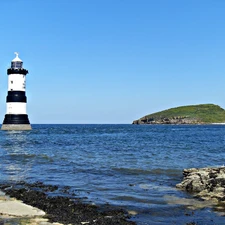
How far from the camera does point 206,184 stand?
1958cm

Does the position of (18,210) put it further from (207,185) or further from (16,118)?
(16,118)

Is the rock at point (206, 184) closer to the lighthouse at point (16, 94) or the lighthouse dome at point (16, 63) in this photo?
the lighthouse at point (16, 94)

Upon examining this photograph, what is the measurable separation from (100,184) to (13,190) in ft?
16.7

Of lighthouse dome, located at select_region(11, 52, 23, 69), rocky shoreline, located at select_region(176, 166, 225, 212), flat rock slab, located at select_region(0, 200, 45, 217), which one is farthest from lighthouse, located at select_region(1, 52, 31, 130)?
flat rock slab, located at select_region(0, 200, 45, 217)

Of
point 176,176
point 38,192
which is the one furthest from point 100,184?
point 176,176

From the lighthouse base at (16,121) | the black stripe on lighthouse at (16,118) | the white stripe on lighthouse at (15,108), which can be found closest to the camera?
the white stripe on lighthouse at (15,108)

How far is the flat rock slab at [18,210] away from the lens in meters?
13.7

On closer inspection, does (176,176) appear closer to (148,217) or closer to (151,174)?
(151,174)

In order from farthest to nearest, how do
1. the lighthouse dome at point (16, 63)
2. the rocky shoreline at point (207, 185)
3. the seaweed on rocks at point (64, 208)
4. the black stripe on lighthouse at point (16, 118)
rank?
the black stripe on lighthouse at point (16, 118), the lighthouse dome at point (16, 63), the rocky shoreline at point (207, 185), the seaweed on rocks at point (64, 208)

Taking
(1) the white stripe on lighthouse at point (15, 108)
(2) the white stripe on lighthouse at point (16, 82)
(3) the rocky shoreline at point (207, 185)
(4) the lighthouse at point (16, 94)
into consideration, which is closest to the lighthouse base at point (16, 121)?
(4) the lighthouse at point (16, 94)

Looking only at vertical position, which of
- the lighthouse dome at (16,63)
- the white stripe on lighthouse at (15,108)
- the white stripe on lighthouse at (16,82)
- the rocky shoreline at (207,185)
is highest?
the lighthouse dome at (16,63)

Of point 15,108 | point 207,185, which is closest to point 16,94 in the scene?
→ point 15,108

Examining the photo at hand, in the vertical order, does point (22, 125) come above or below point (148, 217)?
above

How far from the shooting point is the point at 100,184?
2166 centimetres
